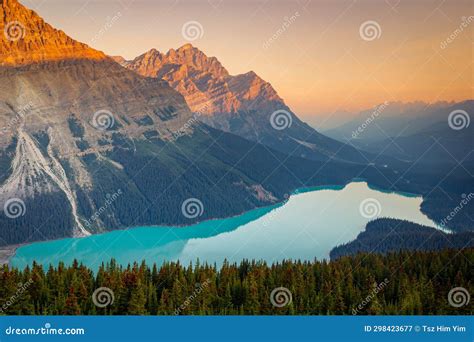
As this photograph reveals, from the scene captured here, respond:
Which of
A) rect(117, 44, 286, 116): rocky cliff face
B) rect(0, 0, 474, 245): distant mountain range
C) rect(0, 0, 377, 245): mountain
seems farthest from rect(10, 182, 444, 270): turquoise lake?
rect(117, 44, 286, 116): rocky cliff face

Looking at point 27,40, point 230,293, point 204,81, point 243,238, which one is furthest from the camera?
point 204,81

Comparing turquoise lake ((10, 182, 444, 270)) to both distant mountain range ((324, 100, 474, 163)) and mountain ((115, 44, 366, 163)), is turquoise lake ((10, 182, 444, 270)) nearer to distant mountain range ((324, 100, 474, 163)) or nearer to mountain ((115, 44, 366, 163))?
distant mountain range ((324, 100, 474, 163))

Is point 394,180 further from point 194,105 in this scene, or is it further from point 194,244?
point 194,105

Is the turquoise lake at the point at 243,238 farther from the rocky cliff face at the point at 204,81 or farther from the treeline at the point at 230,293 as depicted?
the rocky cliff face at the point at 204,81

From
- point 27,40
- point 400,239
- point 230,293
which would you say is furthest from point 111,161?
point 230,293

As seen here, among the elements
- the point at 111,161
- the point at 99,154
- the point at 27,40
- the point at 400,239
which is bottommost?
the point at 400,239

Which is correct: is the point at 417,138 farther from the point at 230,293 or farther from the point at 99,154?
the point at 230,293

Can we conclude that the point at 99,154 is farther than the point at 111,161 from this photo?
No
